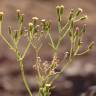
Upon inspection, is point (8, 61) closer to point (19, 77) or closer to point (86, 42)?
point (19, 77)

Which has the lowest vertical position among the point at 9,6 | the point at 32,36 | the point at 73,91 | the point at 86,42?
the point at 73,91

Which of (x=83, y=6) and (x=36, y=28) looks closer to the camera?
(x=36, y=28)

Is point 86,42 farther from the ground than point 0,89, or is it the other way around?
point 86,42

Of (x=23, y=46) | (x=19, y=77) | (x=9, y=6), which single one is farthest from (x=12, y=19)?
(x=19, y=77)

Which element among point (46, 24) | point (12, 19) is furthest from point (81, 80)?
point (46, 24)

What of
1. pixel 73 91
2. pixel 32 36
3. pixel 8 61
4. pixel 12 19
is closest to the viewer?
pixel 32 36

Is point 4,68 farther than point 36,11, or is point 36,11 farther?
point 36,11

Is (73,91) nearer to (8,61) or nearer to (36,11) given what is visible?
(8,61)

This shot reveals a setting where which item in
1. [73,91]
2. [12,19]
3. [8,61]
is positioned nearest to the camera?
[73,91]

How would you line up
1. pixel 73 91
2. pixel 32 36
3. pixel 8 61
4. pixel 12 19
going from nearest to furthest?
pixel 32 36 < pixel 73 91 < pixel 8 61 < pixel 12 19
